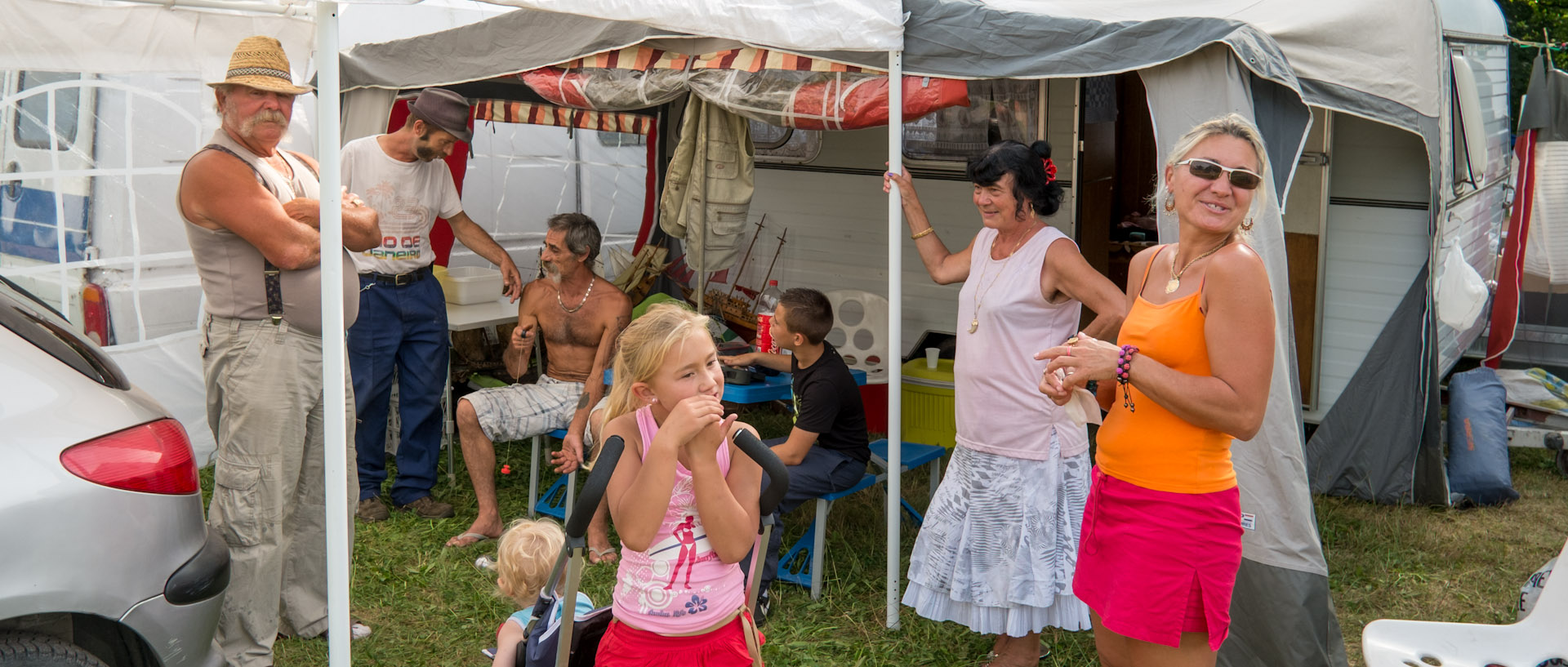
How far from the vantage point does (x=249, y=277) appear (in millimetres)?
3578

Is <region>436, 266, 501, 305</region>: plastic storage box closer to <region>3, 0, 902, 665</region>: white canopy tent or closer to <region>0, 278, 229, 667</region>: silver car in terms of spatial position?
<region>3, 0, 902, 665</region>: white canopy tent

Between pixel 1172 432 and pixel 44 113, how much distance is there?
538 centimetres

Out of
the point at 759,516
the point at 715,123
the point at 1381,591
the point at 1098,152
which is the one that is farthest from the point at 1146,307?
the point at 1098,152

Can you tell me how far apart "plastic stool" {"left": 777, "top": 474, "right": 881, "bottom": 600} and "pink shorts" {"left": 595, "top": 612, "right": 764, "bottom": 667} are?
1978 mm

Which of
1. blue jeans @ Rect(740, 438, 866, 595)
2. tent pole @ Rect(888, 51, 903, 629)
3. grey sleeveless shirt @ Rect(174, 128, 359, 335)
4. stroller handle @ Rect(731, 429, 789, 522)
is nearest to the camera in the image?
stroller handle @ Rect(731, 429, 789, 522)

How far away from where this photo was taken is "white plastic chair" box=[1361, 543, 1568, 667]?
3002 mm

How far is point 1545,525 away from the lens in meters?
5.43

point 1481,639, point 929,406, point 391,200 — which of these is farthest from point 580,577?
point 929,406

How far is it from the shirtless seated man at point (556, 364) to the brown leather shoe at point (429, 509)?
21 cm

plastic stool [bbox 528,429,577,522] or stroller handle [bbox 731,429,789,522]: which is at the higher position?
stroller handle [bbox 731,429,789,522]

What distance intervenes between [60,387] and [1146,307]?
2420mm

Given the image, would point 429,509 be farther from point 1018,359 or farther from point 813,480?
point 1018,359

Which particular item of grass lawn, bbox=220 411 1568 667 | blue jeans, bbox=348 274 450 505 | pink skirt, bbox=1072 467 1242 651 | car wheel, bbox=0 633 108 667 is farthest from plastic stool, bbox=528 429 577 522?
pink skirt, bbox=1072 467 1242 651

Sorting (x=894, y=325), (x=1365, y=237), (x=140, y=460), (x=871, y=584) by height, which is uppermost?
(x=1365, y=237)
